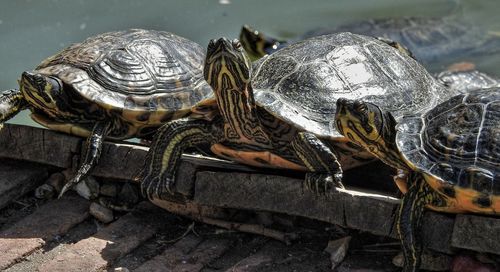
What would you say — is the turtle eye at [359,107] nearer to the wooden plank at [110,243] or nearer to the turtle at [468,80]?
the wooden plank at [110,243]

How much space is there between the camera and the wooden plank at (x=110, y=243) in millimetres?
3340

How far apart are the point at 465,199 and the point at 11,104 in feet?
8.23

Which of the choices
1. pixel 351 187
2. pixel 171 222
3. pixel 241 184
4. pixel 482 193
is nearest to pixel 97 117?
pixel 171 222

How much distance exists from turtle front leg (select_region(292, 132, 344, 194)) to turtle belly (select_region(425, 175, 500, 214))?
0.45 meters

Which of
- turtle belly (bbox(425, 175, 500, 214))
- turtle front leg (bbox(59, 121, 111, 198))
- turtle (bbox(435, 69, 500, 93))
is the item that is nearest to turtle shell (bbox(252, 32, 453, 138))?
turtle belly (bbox(425, 175, 500, 214))

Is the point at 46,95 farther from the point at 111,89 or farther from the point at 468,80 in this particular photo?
the point at 468,80

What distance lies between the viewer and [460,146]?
10.2ft

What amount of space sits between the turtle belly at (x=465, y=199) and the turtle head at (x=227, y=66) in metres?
0.94

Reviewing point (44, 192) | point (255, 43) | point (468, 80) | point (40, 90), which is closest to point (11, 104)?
point (40, 90)

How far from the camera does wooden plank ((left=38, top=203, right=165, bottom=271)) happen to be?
3.34m

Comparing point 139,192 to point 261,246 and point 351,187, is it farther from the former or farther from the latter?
point 351,187

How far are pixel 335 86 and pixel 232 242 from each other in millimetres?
895

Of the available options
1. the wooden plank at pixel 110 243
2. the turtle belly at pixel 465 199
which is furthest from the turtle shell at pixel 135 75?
the turtle belly at pixel 465 199

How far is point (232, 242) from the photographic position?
11.6 feet
